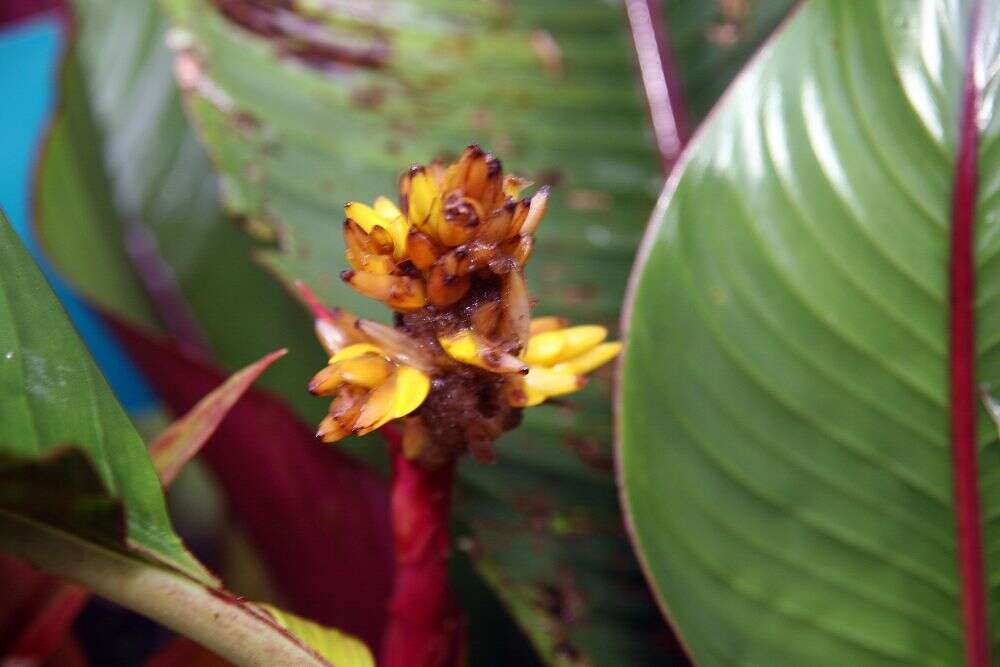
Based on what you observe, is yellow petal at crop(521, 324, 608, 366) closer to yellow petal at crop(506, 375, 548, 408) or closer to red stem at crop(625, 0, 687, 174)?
yellow petal at crop(506, 375, 548, 408)

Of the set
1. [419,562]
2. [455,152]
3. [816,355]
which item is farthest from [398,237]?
[455,152]

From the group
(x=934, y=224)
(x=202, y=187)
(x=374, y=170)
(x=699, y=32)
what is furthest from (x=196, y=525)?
(x=934, y=224)

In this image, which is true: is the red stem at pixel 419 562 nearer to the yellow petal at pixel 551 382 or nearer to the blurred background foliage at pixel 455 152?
the yellow petal at pixel 551 382

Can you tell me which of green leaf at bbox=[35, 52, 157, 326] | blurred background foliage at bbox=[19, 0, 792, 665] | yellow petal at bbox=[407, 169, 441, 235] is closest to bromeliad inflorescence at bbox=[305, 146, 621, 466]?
yellow petal at bbox=[407, 169, 441, 235]

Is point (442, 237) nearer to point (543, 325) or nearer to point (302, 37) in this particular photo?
point (543, 325)

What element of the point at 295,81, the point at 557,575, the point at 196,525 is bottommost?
the point at 196,525

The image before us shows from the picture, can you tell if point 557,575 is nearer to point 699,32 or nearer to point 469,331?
point 469,331
